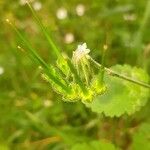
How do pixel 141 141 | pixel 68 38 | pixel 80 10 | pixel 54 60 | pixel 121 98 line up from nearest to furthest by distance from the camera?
pixel 121 98, pixel 141 141, pixel 54 60, pixel 68 38, pixel 80 10

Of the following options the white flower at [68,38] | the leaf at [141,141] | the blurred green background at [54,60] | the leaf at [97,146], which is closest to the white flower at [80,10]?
the blurred green background at [54,60]

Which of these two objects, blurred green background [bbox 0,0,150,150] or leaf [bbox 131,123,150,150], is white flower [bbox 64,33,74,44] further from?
leaf [bbox 131,123,150,150]

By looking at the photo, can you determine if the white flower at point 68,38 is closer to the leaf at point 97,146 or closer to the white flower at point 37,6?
the white flower at point 37,6

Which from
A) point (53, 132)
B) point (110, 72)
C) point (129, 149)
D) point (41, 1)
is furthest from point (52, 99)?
point (110, 72)

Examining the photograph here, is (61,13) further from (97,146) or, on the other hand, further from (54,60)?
(97,146)

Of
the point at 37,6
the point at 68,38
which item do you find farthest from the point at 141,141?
the point at 37,6

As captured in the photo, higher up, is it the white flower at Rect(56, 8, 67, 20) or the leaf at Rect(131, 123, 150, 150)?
the white flower at Rect(56, 8, 67, 20)

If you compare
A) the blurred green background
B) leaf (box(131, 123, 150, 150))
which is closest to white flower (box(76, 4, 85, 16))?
the blurred green background
